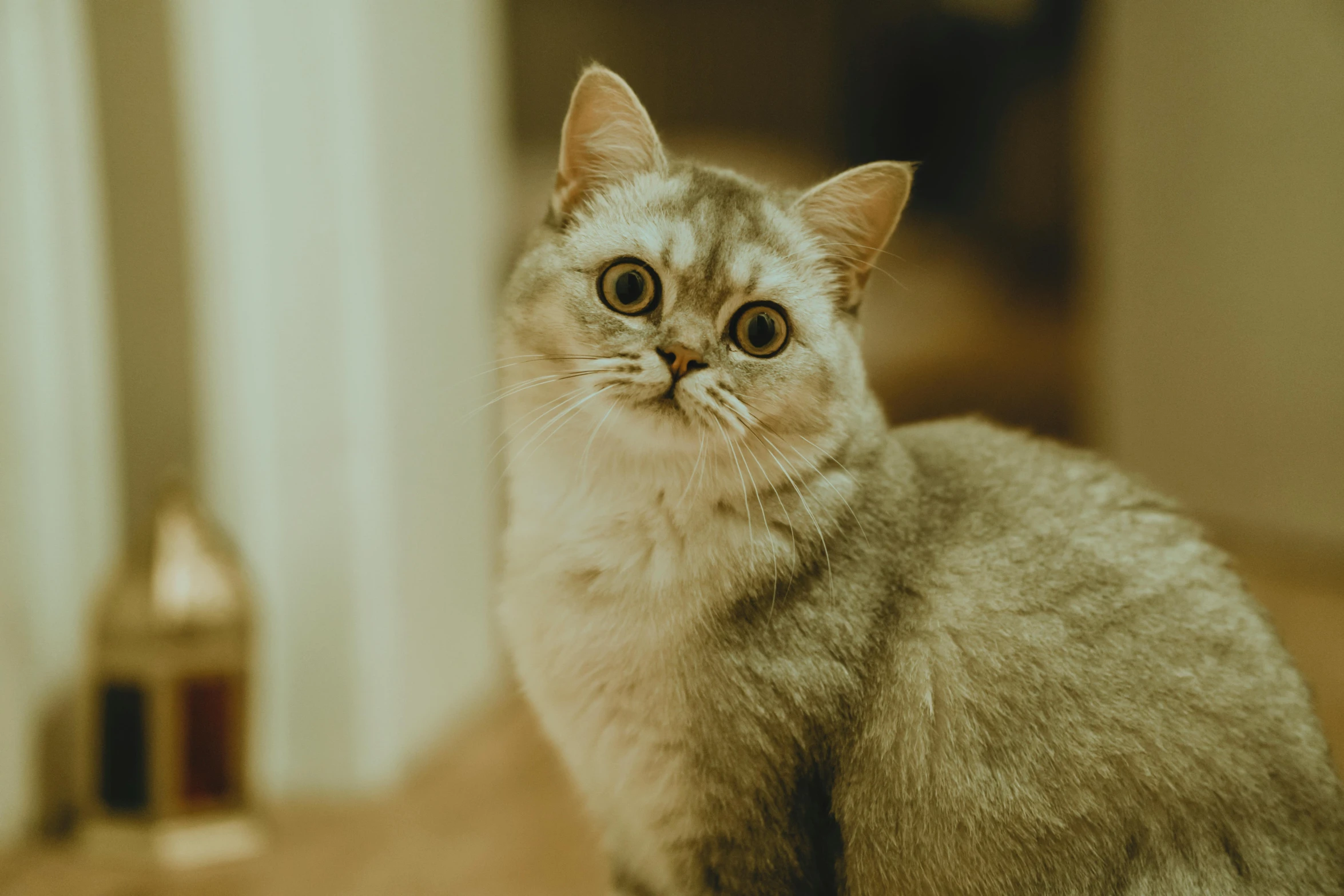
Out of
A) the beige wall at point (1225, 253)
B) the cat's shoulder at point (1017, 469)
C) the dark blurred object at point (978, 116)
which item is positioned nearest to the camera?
the cat's shoulder at point (1017, 469)

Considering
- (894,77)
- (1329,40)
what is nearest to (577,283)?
(1329,40)

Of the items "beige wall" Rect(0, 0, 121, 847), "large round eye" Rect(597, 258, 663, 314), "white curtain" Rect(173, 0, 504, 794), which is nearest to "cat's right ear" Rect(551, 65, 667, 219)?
"large round eye" Rect(597, 258, 663, 314)

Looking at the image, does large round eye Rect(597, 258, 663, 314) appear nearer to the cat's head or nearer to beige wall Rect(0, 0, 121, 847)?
the cat's head

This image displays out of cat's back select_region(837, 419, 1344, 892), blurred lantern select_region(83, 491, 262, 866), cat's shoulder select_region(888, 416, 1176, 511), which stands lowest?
blurred lantern select_region(83, 491, 262, 866)

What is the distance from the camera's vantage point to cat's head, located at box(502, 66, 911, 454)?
3.24 feet

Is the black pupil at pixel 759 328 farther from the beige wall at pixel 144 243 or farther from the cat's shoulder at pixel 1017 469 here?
the beige wall at pixel 144 243

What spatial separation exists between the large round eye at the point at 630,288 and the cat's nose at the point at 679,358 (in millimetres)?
61

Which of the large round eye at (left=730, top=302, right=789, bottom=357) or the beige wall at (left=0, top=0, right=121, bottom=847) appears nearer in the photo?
the large round eye at (left=730, top=302, right=789, bottom=357)

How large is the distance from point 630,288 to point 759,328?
0.13 m

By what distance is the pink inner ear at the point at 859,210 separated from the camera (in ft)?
3.23

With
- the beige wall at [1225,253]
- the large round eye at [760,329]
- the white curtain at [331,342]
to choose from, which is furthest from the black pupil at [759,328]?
the beige wall at [1225,253]

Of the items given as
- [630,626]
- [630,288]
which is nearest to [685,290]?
[630,288]

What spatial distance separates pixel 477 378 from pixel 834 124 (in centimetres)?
338

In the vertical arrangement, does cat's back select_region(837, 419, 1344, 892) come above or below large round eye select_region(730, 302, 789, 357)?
below
